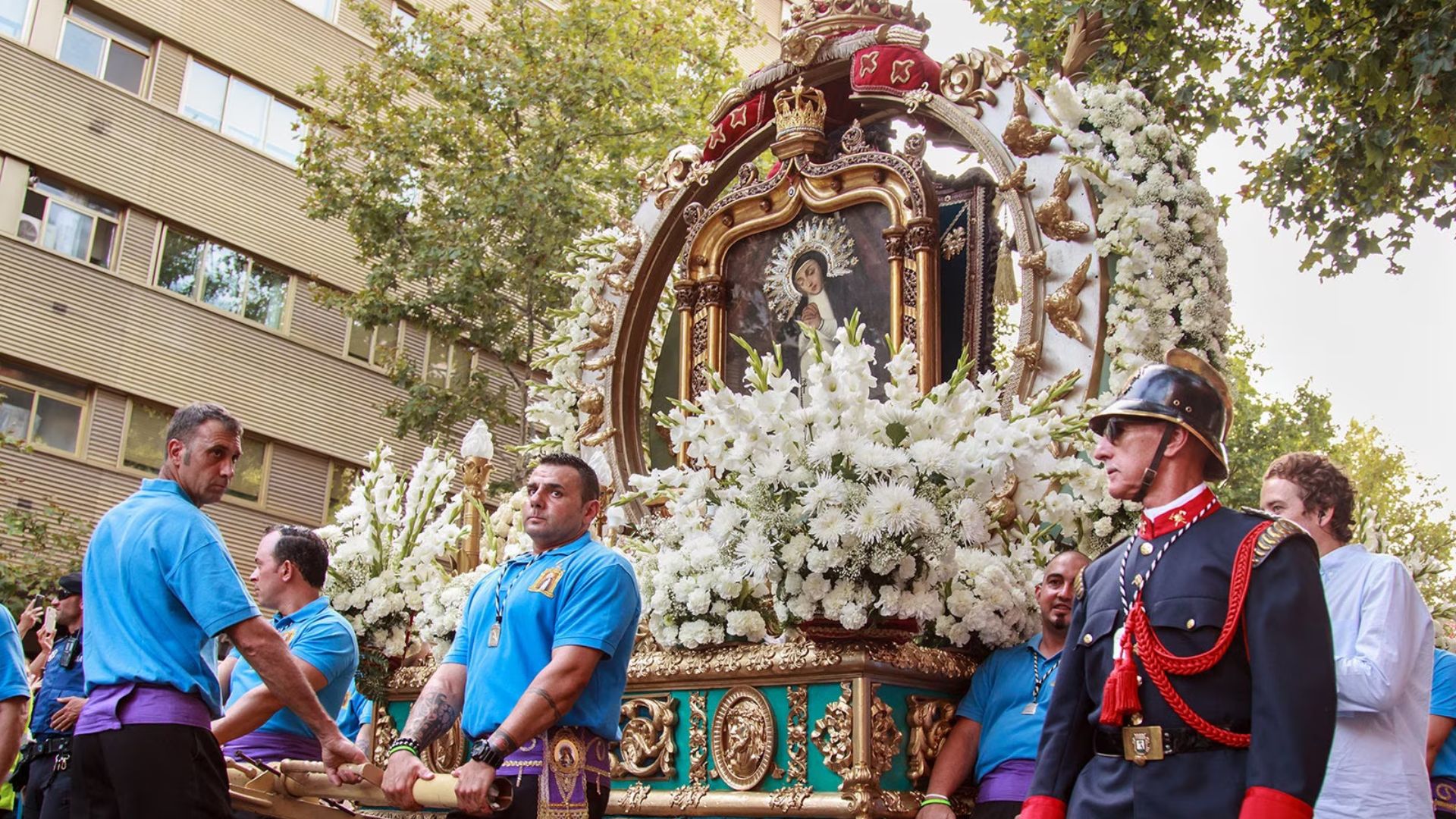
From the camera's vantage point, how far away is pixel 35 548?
1584cm

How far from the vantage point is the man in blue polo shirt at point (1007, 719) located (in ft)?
17.3

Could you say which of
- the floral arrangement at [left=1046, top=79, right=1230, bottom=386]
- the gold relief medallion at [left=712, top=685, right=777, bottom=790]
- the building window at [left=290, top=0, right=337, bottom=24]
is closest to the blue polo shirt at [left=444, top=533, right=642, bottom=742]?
the gold relief medallion at [left=712, top=685, right=777, bottom=790]

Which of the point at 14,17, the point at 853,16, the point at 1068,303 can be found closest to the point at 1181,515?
the point at 1068,303

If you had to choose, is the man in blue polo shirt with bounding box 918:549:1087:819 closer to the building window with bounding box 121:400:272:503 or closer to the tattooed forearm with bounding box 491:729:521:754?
the tattooed forearm with bounding box 491:729:521:754

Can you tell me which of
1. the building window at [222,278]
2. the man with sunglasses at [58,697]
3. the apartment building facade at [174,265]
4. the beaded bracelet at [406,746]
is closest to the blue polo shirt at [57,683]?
the man with sunglasses at [58,697]

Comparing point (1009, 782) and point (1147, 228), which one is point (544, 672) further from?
point (1147, 228)

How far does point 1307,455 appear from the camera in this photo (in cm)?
454

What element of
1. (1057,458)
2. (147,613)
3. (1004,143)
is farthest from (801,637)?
(1004,143)

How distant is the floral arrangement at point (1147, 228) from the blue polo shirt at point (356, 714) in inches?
174

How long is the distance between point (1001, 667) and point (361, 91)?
1353 centimetres

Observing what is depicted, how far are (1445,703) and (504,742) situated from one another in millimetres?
3973

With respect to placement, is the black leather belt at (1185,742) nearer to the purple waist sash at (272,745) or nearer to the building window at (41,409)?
the purple waist sash at (272,745)

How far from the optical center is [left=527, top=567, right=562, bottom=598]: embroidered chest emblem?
4.63 m

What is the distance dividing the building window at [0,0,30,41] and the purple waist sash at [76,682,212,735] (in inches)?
649
